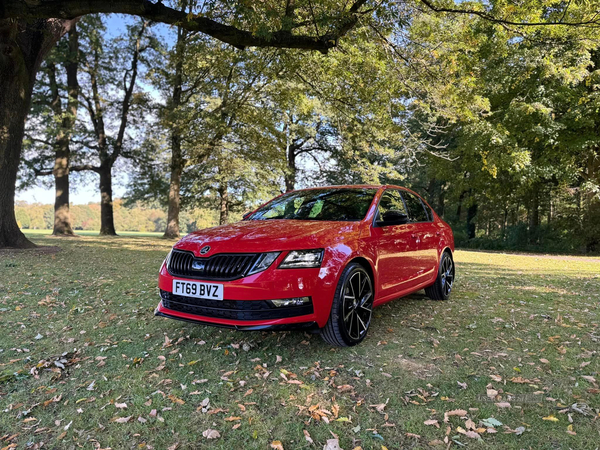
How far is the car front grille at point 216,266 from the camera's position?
313 cm

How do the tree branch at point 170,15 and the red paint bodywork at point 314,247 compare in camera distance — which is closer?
the red paint bodywork at point 314,247

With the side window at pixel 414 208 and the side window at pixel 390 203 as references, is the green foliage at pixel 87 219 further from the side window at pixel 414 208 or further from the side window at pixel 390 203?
the side window at pixel 390 203

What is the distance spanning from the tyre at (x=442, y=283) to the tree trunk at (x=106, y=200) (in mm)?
21403

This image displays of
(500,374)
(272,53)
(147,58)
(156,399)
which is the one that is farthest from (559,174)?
(147,58)

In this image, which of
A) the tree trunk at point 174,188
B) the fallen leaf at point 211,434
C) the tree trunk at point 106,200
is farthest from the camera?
the tree trunk at point 106,200

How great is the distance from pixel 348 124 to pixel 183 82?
10471mm

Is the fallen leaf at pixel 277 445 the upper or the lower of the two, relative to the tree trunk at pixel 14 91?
lower

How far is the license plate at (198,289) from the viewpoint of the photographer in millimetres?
3125

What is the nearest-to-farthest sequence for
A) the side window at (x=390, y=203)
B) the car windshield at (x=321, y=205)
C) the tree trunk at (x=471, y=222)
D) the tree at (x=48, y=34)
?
the car windshield at (x=321, y=205) → the side window at (x=390, y=203) → the tree at (x=48, y=34) → the tree trunk at (x=471, y=222)

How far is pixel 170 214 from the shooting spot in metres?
19.7

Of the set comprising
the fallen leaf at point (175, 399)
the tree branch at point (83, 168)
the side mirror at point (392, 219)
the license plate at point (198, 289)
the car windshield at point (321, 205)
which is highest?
the tree branch at point (83, 168)

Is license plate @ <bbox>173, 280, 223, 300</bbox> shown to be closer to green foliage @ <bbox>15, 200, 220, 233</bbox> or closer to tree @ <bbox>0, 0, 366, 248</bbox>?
tree @ <bbox>0, 0, 366, 248</bbox>

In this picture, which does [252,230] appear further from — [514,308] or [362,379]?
[514,308]

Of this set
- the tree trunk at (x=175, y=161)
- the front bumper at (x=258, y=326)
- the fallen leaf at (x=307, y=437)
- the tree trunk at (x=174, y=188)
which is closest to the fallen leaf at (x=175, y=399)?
the front bumper at (x=258, y=326)
